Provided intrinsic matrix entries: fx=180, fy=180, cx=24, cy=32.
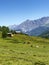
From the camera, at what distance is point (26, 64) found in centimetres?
2881

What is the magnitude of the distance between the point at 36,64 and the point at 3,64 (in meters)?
5.60

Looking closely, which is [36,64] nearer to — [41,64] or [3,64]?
[41,64]

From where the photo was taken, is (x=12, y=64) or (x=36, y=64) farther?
(x=36, y=64)

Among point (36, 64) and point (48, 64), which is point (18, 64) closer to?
point (36, 64)

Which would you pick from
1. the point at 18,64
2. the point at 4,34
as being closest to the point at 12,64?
the point at 18,64

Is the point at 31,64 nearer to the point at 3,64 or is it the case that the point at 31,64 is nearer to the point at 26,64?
the point at 26,64

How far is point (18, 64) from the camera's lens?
1099 inches

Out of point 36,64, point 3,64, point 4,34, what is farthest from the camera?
point 4,34

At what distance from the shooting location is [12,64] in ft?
90.5

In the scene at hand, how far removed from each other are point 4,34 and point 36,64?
94.1 metres

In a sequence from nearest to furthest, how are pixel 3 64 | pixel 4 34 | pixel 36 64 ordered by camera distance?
pixel 3 64 → pixel 36 64 → pixel 4 34

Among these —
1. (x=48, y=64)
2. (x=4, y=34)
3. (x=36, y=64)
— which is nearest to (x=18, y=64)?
(x=36, y=64)

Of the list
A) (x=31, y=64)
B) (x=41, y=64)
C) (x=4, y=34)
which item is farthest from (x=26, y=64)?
(x=4, y=34)

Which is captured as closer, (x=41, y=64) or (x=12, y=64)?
(x=12, y=64)
